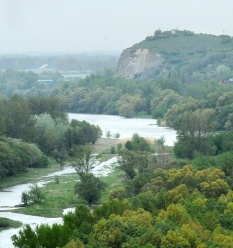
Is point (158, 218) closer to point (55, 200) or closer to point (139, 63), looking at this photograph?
point (55, 200)

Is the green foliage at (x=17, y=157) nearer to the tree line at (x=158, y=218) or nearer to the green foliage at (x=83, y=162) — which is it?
Answer: the green foliage at (x=83, y=162)

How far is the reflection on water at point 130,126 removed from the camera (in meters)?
70.9

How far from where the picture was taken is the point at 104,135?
230 feet

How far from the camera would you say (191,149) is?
183 ft

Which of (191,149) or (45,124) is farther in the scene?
(45,124)

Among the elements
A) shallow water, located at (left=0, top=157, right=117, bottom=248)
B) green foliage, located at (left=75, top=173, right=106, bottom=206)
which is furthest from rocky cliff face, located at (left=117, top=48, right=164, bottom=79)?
green foliage, located at (left=75, top=173, right=106, bottom=206)

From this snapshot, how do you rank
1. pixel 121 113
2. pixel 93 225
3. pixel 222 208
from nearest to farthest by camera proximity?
pixel 93 225, pixel 222 208, pixel 121 113

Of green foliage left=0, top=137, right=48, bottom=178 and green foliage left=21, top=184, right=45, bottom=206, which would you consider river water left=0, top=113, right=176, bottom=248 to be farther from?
green foliage left=0, top=137, right=48, bottom=178

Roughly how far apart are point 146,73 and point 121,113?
3967 cm

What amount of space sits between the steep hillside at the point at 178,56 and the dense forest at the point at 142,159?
5.02 ft

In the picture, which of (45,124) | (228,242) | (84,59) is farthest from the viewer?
(84,59)

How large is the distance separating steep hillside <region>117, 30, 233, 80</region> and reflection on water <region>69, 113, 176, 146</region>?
2807 centimetres

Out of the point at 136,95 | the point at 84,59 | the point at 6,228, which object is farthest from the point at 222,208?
the point at 84,59

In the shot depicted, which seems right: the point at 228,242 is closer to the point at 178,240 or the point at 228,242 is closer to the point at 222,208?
the point at 178,240
